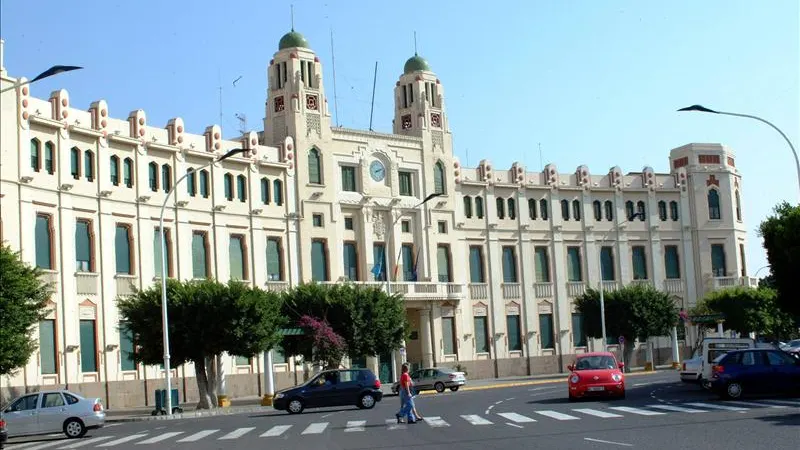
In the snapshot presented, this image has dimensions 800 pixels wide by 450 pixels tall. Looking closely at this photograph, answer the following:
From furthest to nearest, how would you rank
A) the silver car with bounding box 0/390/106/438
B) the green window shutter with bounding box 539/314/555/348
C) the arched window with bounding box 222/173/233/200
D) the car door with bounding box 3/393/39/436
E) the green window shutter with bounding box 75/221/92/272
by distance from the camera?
1. the green window shutter with bounding box 539/314/555/348
2. the arched window with bounding box 222/173/233/200
3. the green window shutter with bounding box 75/221/92/272
4. the silver car with bounding box 0/390/106/438
5. the car door with bounding box 3/393/39/436

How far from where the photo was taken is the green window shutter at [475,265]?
71750 millimetres

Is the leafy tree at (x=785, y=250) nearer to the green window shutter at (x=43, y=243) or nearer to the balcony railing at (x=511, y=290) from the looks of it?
the green window shutter at (x=43, y=243)

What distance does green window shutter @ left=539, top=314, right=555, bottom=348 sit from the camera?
243 feet

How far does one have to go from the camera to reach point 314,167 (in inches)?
2547

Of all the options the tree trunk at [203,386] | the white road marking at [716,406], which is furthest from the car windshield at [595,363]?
the tree trunk at [203,386]

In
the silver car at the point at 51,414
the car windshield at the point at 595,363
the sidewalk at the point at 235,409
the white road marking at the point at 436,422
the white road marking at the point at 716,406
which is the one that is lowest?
the sidewalk at the point at 235,409

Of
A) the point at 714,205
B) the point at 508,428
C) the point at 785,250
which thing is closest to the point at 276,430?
the point at 508,428

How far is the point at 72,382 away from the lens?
47875mm

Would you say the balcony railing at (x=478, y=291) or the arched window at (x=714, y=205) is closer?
the balcony railing at (x=478, y=291)

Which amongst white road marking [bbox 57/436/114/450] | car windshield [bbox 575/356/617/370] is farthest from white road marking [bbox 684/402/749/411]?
white road marking [bbox 57/436/114/450]

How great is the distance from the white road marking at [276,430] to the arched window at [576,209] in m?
47.7

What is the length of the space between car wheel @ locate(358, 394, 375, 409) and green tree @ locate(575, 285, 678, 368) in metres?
33.2

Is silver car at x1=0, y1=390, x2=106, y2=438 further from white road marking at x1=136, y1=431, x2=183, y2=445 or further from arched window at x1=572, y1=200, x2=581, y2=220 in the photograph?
arched window at x1=572, y1=200, x2=581, y2=220

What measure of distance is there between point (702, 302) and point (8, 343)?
50.9 meters
